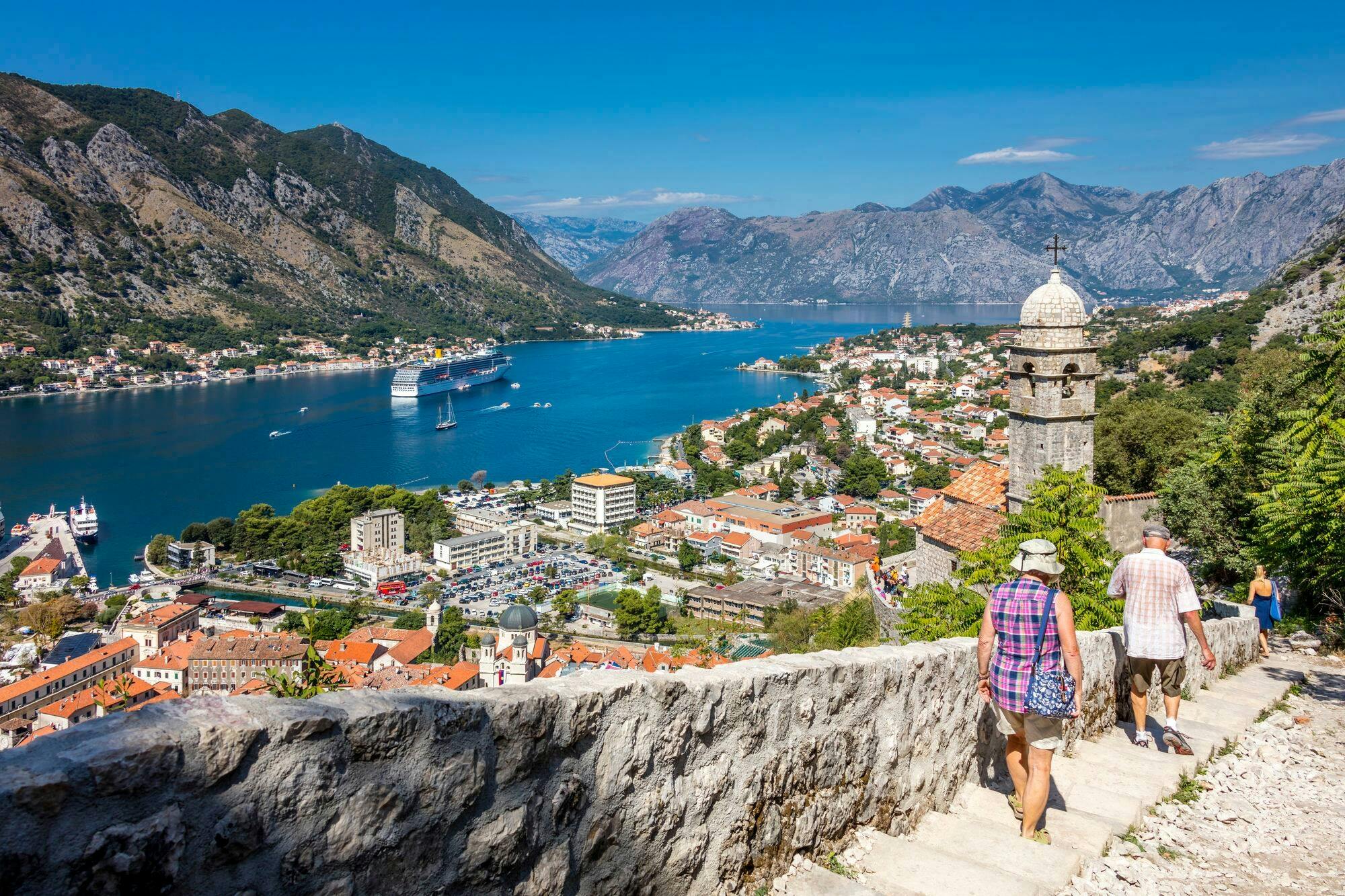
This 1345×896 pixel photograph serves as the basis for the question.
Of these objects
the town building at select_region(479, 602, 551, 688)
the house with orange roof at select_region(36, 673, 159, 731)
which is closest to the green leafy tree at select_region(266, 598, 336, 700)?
the house with orange roof at select_region(36, 673, 159, 731)

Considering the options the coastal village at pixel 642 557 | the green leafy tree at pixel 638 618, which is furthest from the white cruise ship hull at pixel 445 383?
the green leafy tree at pixel 638 618

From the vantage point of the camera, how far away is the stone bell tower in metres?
13.6

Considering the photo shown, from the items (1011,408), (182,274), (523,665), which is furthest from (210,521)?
(182,274)

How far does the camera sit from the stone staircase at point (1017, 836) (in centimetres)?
275

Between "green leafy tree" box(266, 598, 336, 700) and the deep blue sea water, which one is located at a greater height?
"green leafy tree" box(266, 598, 336, 700)

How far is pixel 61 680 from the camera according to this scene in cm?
2033

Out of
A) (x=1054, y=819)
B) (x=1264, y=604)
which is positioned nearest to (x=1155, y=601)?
(x=1054, y=819)

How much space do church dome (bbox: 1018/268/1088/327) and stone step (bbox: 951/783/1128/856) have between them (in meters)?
11.5

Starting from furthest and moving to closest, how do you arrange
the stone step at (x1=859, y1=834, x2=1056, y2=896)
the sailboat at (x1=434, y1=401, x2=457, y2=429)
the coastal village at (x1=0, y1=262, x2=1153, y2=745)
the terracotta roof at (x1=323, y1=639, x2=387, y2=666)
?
the sailboat at (x1=434, y1=401, x2=457, y2=429) < the terracotta roof at (x1=323, y1=639, x2=387, y2=666) < the coastal village at (x1=0, y1=262, x2=1153, y2=745) < the stone step at (x1=859, y1=834, x2=1056, y2=896)

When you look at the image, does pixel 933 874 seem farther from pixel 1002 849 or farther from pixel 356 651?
pixel 356 651

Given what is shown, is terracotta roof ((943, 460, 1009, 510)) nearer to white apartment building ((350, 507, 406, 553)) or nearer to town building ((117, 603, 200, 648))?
town building ((117, 603, 200, 648))

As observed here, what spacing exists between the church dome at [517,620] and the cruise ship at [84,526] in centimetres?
2369

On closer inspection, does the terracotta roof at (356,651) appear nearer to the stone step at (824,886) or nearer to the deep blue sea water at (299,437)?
the deep blue sea water at (299,437)

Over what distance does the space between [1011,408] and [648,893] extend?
510 inches
